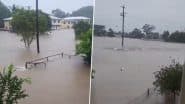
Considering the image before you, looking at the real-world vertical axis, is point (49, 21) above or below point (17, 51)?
above

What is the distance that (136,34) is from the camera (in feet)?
9.25

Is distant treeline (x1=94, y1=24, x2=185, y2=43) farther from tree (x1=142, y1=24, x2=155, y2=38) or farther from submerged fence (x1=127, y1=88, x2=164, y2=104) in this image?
submerged fence (x1=127, y1=88, x2=164, y2=104)

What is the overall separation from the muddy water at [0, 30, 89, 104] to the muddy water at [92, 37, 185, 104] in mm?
181

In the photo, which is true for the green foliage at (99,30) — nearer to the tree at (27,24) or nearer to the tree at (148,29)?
the tree at (148,29)

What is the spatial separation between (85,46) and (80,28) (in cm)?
19

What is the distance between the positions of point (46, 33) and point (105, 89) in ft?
2.74

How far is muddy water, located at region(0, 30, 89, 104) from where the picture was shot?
2.97 meters

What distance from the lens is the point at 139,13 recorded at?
2.77 m

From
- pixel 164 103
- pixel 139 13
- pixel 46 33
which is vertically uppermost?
pixel 139 13

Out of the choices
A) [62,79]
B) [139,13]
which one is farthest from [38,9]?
[139,13]

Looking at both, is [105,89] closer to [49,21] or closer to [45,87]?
[45,87]

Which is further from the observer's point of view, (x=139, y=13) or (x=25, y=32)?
(x=25, y=32)

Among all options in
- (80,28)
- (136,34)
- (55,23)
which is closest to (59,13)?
(55,23)

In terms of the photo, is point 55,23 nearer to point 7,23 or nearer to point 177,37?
point 7,23
